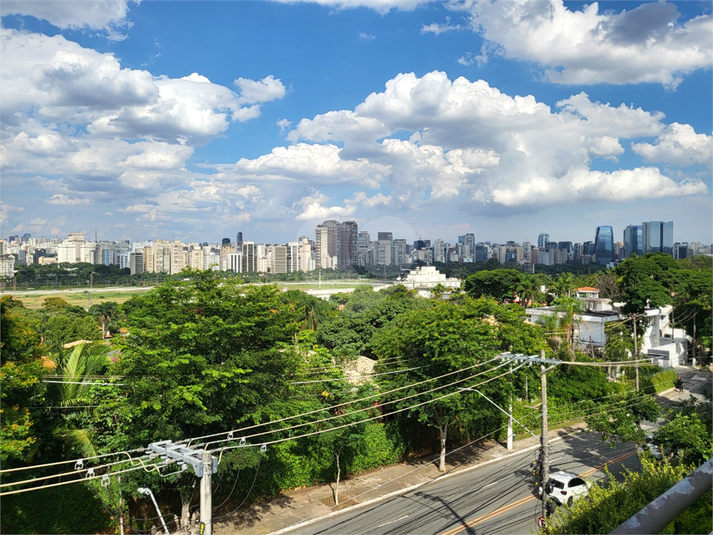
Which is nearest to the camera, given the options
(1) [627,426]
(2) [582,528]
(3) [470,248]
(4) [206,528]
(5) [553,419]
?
(2) [582,528]

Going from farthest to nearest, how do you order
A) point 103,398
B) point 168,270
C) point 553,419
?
point 168,270, point 553,419, point 103,398

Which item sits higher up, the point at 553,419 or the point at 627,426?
the point at 627,426

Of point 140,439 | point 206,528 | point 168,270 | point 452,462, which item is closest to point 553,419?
point 452,462

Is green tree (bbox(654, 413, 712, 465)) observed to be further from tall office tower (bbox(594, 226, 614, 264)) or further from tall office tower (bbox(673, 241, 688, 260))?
tall office tower (bbox(594, 226, 614, 264))

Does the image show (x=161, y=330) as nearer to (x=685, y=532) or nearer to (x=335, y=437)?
(x=335, y=437)

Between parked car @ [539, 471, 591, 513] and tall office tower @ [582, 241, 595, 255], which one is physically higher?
tall office tower @ [582, 241, 595, 255]

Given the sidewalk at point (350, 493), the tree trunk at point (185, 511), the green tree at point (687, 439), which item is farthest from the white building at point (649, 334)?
the tree trunk at point (185, 511)

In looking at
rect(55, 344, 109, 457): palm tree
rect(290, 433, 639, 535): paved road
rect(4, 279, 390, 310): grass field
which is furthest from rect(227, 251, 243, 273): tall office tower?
rect(55, 344, 109, 457): palm tree
